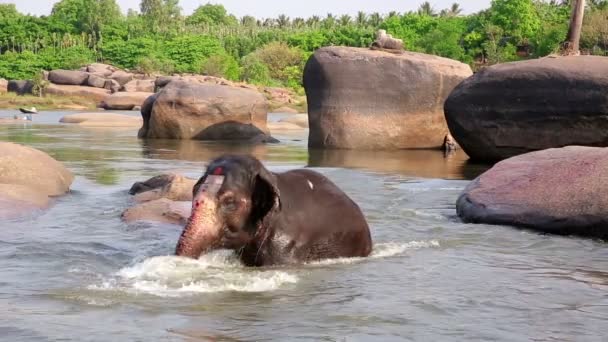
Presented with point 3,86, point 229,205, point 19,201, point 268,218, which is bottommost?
point 3,86

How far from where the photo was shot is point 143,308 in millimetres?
4785

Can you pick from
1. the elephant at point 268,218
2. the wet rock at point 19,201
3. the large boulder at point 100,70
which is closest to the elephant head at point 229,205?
the elephant at point 268,218

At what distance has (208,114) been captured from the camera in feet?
74.4

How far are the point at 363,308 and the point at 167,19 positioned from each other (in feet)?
325

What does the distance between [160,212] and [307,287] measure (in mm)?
3250

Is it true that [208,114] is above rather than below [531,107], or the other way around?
below

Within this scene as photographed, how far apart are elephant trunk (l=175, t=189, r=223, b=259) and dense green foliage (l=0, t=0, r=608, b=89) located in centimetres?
4990

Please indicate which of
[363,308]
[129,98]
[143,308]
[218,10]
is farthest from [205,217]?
[218,10]

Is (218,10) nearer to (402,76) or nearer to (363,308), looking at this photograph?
(402,76)

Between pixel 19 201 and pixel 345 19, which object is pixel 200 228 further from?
pixel 345 19

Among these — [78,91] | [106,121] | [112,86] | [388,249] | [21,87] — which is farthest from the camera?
[112,86]

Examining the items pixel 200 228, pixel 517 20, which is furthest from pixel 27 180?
pixel 517 20

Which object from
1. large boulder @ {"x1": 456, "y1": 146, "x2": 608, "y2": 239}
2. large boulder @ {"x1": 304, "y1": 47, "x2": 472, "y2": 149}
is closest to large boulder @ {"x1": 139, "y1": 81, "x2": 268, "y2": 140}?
large boulder @ {"x1": 304, "y1": 47, "x2": 472, "y2": 149}

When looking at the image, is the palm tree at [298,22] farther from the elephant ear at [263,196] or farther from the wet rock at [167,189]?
the elephant ear at [263,196]
